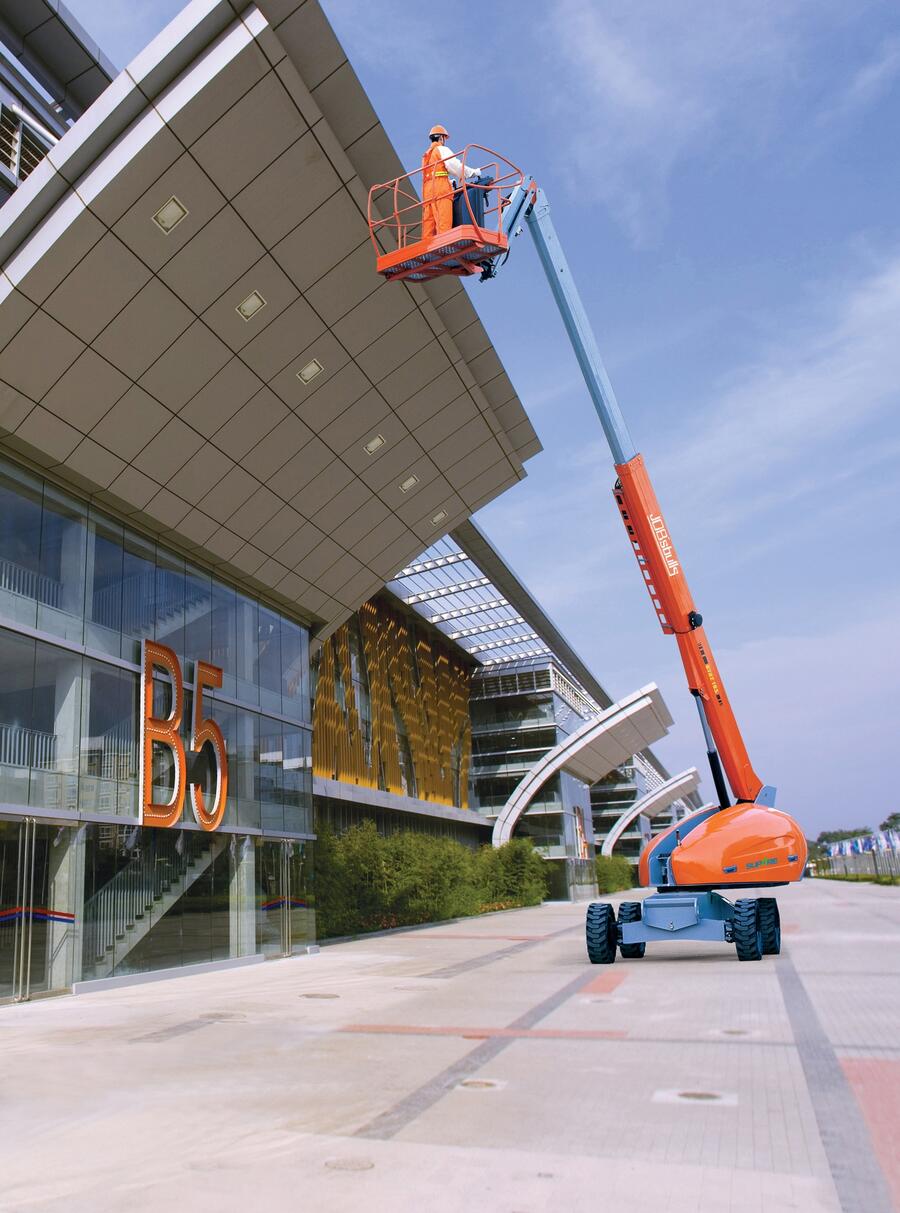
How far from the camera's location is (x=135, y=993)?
Answer: 51.9ft

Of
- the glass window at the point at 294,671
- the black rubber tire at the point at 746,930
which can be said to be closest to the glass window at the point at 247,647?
the glass window at the point at 294,671

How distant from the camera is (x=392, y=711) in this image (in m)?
41.1

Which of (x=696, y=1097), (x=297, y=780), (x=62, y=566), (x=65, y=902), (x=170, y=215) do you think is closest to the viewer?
(x=696, y=1097)

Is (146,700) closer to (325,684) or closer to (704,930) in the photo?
(704,930)

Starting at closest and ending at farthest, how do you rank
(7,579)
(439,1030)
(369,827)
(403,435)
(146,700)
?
1. (439,1030)
2. (7,579)
3. (146,700)
4. (403,435)
5. (369,827)

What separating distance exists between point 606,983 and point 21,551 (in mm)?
11566

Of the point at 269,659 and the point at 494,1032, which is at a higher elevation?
the point at 269,659

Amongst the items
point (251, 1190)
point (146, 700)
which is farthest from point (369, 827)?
point (251, 1190)

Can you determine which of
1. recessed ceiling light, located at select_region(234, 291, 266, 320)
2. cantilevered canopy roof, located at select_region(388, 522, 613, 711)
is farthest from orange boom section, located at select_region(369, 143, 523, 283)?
cantilevered canopy roof, located at select_region(388, 522, 613, 711)

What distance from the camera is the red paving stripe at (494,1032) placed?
9852 millimetres

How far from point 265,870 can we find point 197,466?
31.5 feet

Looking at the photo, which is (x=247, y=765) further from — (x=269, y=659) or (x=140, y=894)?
(x=140, y=894)

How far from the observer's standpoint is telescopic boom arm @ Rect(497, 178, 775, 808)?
1502 cm

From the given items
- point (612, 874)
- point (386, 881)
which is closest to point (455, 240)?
point (386, 881)
